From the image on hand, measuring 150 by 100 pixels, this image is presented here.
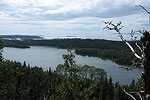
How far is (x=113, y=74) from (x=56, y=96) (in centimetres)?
5771

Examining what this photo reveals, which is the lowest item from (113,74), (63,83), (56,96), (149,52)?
(113,74)

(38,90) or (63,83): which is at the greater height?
(63,83)

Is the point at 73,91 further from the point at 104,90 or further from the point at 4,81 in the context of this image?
the point at 104,90

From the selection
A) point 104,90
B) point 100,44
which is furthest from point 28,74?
point 100,44

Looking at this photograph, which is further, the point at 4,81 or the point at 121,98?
the point at 121,98

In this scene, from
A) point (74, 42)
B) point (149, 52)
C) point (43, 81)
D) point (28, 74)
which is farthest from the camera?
point (74, 42)

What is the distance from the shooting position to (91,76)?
51.8 meters

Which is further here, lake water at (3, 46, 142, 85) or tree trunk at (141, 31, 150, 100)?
lake water at (3, 46, 142, 85)

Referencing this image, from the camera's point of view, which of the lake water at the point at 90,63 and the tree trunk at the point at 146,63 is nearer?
the tree trunk at the point at 146,63

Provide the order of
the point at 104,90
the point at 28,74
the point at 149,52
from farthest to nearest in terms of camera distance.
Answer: the point at 28,74
the point at 104,90
the point at 149,52

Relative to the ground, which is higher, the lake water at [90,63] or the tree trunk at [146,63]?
the tree trunk at [146,63]

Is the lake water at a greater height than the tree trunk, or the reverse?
the tree trunk

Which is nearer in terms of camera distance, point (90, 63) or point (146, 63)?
point (146, 63)

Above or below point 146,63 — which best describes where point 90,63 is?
below
